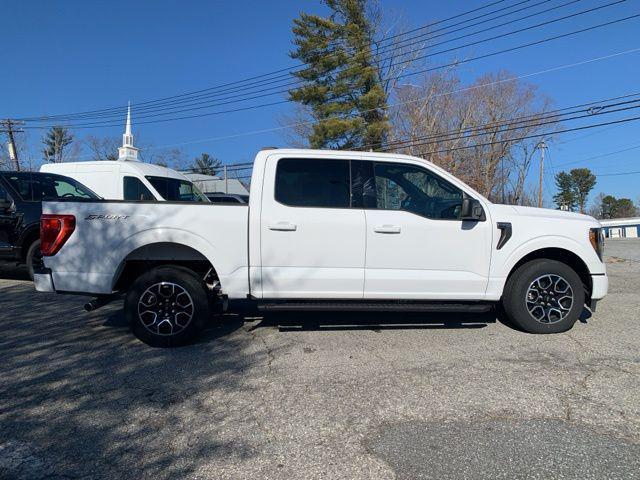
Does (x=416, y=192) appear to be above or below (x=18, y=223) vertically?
above

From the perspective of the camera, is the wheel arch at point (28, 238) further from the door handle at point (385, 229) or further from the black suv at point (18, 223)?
the door handle at point (385, 229)

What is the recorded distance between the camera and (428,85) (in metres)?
31.8

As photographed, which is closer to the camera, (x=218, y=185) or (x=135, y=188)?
(x=135, y=188)

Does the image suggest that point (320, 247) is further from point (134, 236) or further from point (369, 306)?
point (134, 236)

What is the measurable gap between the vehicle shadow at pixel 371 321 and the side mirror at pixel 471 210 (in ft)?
4.66

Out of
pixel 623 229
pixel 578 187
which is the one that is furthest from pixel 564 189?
pixel 623 229

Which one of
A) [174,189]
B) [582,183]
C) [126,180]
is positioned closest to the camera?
[126,180]

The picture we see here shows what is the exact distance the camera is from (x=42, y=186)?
8.61 meters

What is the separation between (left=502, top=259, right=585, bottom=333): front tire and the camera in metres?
5.10

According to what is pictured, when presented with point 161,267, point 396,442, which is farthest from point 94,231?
point 396,442

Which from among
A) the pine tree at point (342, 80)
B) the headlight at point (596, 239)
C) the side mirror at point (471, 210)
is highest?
the pine tree at point (342, 80)

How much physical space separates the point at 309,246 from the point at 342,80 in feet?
88.3

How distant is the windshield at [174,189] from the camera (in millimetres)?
11290

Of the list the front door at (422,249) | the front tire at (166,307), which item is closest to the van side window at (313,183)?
the front door at (422,249)
